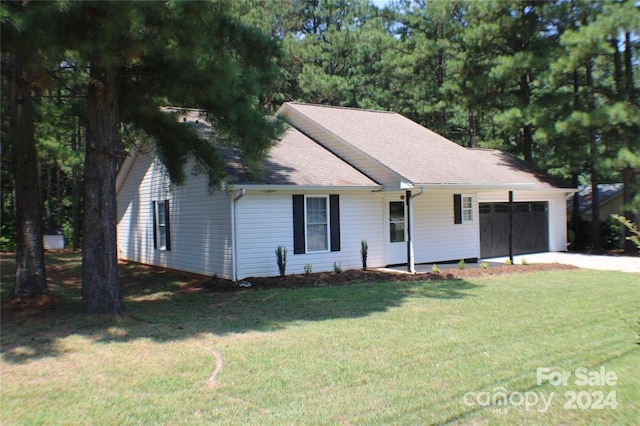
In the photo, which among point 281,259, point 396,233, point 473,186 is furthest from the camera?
point 396,233

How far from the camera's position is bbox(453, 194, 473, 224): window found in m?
17.0

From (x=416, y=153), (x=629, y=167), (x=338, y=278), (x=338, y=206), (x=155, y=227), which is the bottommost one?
(x=338, y=278)

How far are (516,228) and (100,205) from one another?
15602mm

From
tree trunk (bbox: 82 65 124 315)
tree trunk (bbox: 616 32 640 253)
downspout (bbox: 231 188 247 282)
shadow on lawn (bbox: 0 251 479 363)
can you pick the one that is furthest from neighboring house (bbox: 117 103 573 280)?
tree trunk (bbox: 82 65 124 315)

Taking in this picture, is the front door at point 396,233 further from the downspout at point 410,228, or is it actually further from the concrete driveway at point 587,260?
the concrete driveway at point 587,260

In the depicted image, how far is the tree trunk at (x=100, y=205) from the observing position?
820 centimetres

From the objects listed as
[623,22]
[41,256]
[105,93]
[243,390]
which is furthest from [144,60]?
[623,22]

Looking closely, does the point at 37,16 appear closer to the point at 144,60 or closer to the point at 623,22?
the point at 144,60

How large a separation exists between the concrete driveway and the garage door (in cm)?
43

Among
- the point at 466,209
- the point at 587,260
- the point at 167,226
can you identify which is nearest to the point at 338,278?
the point at 167,226

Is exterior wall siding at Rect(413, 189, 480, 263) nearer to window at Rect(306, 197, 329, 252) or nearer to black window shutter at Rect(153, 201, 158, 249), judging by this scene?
window at Rect(306, 197, 329, 252)

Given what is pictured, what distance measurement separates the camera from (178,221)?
609 inches

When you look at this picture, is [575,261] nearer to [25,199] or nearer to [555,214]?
[555,214]

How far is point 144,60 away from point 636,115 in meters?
16.3
